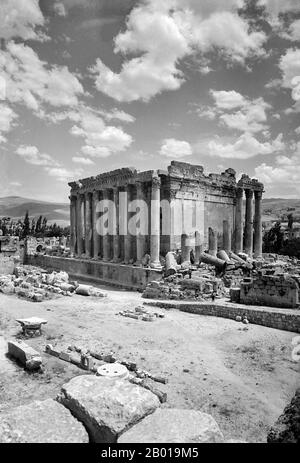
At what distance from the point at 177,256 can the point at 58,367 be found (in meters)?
15.3

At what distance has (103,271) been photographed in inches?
1002

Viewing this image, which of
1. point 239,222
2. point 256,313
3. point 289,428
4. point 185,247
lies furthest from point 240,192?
point 289,428

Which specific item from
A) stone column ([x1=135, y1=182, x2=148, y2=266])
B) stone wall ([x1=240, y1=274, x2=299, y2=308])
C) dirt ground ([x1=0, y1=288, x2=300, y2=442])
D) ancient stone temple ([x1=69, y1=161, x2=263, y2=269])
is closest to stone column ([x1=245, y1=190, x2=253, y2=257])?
ancient stone temple ([x1=69, y1=161, x2=263, y2=269])

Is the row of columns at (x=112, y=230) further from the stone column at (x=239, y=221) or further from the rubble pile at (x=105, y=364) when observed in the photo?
the rubble pile at (x=105, y=364)

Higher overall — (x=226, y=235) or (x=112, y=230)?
(x=112, y=230)

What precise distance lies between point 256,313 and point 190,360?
4627 mm

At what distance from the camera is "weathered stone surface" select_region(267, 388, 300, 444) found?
382cm

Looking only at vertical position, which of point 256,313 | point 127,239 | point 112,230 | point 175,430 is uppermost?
point 112,230

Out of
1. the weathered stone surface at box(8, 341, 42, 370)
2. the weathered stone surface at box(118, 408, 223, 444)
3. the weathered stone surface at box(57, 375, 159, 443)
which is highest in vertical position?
the weathered stone surface at box(118, 408, 223, 444)

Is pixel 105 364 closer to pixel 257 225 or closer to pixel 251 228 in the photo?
pixel 251 228

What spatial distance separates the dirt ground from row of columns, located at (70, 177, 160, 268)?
8.93 meters

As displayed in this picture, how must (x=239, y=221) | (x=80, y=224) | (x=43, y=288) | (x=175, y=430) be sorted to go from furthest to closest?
(x=80, y=224), (x=239, y=221), (x=43, y=288), (x=175, y=430)

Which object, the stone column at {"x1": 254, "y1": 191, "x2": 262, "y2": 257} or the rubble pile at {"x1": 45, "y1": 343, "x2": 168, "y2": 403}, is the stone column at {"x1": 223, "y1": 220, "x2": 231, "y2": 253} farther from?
the rubble pile at {"x1": 45, "y1": 343, "x2": 168, "y2": 403}

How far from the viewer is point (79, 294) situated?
19641mm
